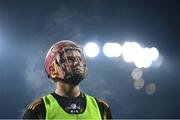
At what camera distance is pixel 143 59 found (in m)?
8.36

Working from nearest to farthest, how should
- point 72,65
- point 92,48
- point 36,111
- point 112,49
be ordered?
point 36,111 → point 72,65 → point 92,48 → point 112,49

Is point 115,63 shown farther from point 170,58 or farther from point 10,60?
point 10,60

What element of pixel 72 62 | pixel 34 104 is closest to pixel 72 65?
pixel 72 62

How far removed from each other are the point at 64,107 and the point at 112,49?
6.32 meters

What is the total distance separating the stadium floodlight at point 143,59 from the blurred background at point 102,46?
0.20 ft

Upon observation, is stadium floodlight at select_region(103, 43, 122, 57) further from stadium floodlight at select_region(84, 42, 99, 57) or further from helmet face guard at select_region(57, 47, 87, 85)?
helmet face guard at select_region(57, 47, 87, 85)

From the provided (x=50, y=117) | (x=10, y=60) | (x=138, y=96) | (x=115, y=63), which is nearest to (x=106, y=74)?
(x=115, y=63)

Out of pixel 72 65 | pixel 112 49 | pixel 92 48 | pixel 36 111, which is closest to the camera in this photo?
pixel 36 111

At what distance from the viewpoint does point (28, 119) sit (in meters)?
1.92

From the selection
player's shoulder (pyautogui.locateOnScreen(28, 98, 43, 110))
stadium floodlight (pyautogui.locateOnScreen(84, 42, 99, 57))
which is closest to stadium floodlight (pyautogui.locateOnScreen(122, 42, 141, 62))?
stadium floodlight (pyautogui.locateOnScreen(84, 42, 99, 57))

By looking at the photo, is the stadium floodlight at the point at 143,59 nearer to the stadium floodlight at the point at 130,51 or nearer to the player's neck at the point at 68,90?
the stadium floodlight at the point at 130,51

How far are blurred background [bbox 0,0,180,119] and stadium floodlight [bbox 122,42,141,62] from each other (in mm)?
66

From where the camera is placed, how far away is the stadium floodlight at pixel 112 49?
817 centimetres

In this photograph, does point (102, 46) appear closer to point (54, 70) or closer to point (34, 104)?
point (54, 70)
